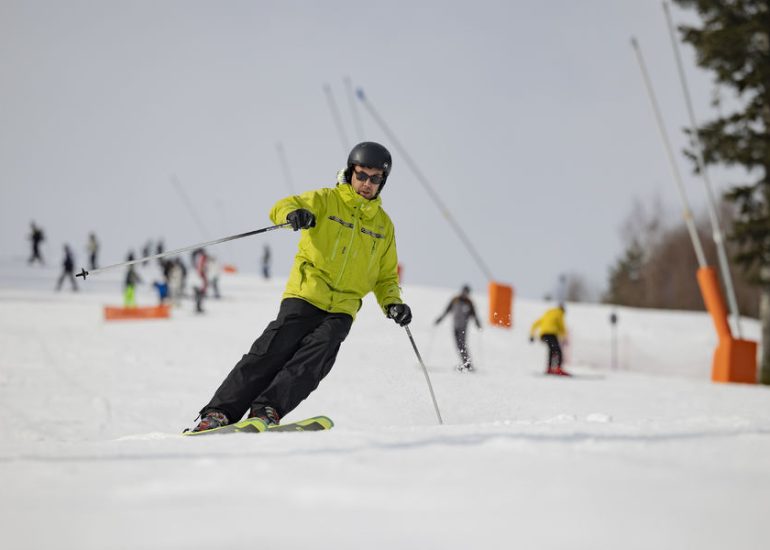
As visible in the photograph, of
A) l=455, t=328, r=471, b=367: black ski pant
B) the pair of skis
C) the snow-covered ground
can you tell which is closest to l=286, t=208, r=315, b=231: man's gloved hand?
the pair of skis

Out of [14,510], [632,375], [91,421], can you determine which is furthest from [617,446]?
[632,375]

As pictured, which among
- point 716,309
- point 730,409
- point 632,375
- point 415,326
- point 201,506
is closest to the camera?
point 201,506

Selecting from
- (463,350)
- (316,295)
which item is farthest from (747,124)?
(316,295)

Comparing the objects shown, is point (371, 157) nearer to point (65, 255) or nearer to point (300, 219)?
point (300, 219)

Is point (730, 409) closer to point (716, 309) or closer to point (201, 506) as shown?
point (716, 309)

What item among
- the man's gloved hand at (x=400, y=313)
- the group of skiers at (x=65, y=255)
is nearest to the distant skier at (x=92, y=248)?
the group of skiers at (x=65, y=255)

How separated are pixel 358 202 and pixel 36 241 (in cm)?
2948

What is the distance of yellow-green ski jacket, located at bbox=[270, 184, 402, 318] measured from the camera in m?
4.34

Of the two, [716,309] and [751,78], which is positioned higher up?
[751,78]

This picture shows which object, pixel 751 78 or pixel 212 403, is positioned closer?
pixel 212 403

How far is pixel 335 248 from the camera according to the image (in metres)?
4.34

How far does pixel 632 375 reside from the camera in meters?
14.3

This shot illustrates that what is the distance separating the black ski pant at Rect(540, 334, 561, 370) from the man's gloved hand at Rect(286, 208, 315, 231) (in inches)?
381

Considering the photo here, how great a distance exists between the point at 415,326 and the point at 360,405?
10.9 meters
